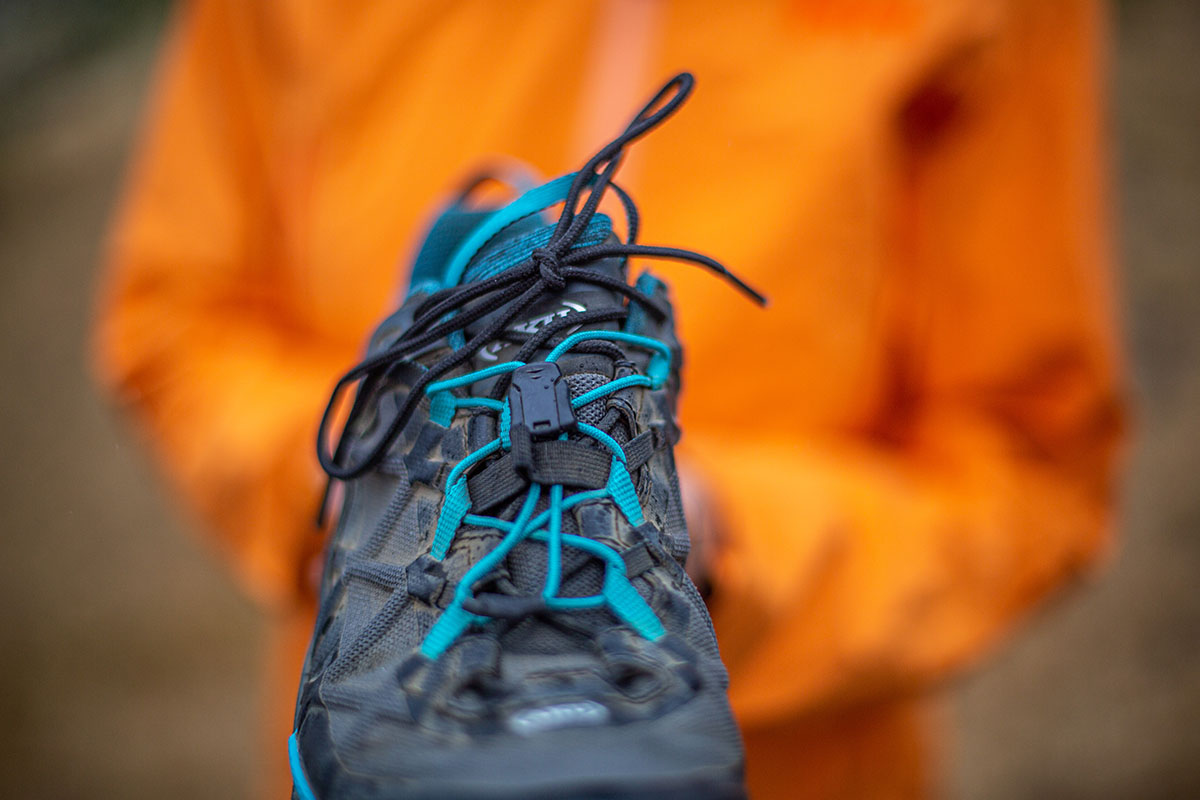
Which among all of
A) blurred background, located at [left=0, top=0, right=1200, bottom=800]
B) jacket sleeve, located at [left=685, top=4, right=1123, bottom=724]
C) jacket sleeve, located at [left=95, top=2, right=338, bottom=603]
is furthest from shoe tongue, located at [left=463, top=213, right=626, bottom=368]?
blurred background, located at [left=0, top=0, right=1200, bottom=800]

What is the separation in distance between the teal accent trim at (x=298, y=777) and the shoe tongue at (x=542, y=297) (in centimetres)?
19

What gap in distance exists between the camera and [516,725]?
32 centimetres

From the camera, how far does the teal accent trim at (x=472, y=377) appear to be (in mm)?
411

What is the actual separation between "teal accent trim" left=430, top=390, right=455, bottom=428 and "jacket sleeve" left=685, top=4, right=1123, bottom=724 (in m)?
0.28

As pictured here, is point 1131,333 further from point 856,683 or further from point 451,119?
point 451,119

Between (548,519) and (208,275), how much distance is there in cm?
59

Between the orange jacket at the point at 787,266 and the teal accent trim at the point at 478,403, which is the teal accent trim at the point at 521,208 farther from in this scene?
the orange jacket at the point at 787,266

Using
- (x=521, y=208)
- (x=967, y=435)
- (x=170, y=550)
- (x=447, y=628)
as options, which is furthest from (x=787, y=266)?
(x=170, y=550)

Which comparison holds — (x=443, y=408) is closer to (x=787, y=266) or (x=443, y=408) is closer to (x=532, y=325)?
(x=532, y=325)

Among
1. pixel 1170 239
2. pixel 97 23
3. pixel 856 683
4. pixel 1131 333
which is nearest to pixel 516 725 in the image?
pixel 856 683

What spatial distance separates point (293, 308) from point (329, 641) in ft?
1.84

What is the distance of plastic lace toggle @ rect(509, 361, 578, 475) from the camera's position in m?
0.39

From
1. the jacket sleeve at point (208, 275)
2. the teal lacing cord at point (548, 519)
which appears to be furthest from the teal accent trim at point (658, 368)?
the jacket sleeve at point (208, 275)

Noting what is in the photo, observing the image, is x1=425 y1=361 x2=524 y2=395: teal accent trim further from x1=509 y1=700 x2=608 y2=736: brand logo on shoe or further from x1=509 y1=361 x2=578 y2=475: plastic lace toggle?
x1=509 y1=700 x2=608 y2=736: brand logo on shoe
